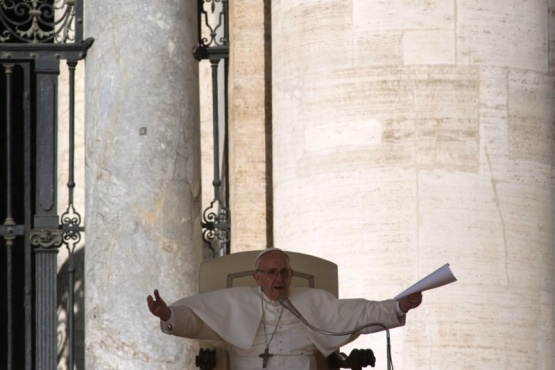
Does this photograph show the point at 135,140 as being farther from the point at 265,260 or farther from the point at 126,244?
the point at 265,260

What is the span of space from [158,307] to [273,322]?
1071 mm

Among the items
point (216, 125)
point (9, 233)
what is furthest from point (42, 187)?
point (216, 125)

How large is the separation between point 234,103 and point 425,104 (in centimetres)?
188

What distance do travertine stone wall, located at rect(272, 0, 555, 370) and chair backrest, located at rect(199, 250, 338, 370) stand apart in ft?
3.51

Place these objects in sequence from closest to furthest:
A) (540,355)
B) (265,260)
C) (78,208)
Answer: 1. (265,260)
2. (540,355)
3. (78,208)

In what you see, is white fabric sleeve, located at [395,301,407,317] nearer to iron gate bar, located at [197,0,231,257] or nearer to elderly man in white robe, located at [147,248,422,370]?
elderly man in white robe, located at [147,248,422,370]

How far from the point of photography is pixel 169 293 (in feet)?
42.4

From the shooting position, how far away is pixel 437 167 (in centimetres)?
1237

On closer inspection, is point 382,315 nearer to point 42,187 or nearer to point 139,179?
point 139,179

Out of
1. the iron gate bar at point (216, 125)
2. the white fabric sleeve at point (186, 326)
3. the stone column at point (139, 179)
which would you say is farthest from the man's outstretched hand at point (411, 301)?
the iron gate bar at point (216, 125)

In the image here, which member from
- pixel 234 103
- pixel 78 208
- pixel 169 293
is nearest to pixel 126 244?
pixel 169 293

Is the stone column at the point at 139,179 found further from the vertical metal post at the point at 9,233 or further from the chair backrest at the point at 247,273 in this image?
the chair backrest at the point at 247,273

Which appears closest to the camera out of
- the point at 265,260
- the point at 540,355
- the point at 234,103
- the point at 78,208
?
the point at 265,260

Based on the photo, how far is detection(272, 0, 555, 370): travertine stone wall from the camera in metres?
12.2
